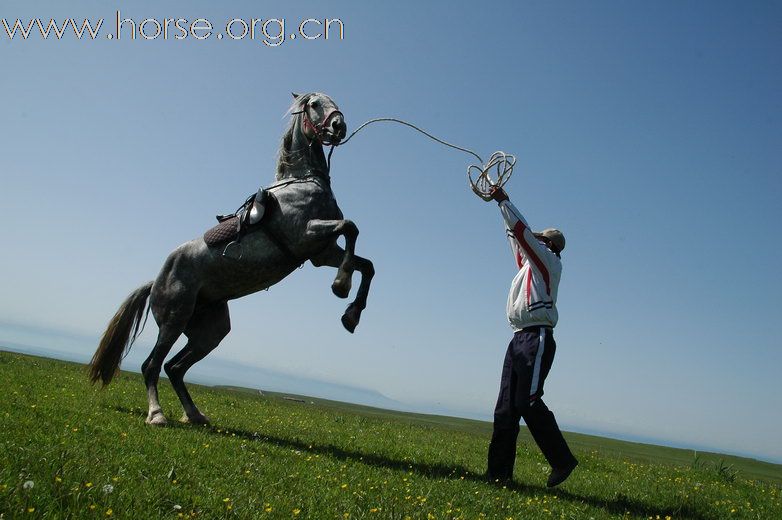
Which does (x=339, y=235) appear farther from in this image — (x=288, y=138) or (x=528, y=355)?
(x=528, y=355)

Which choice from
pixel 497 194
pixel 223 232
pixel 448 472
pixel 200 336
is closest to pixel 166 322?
pixel 200 336

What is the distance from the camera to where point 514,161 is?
6590 mm

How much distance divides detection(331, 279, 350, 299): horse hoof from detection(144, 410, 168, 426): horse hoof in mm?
2573

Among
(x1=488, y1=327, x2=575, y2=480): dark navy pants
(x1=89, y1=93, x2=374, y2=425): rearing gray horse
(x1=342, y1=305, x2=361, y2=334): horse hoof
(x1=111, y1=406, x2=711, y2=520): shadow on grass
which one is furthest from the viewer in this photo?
(x1=89, y1=93, x2=374, y2=425): rearing gray horse

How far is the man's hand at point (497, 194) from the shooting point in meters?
6.26

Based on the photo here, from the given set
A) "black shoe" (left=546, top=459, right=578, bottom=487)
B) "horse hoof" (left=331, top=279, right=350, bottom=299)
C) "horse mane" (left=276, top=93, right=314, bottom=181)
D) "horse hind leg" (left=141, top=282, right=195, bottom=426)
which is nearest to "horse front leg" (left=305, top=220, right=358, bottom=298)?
"horse hoof" (left=331, top=279, right=350, bottom=299)

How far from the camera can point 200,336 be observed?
816 centimetres

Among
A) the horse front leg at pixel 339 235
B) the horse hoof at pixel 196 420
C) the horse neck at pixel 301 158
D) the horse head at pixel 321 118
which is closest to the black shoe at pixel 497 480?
the horse front leg at pixel 339 235

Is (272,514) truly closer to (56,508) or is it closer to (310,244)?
(56,508)

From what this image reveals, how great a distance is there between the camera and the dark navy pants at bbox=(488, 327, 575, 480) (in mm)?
5840

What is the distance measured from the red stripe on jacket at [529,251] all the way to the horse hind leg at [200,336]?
4.15 metres

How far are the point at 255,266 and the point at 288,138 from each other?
1823 mm

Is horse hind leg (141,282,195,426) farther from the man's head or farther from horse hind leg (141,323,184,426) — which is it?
the man's head

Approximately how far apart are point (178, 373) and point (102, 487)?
4508mm
